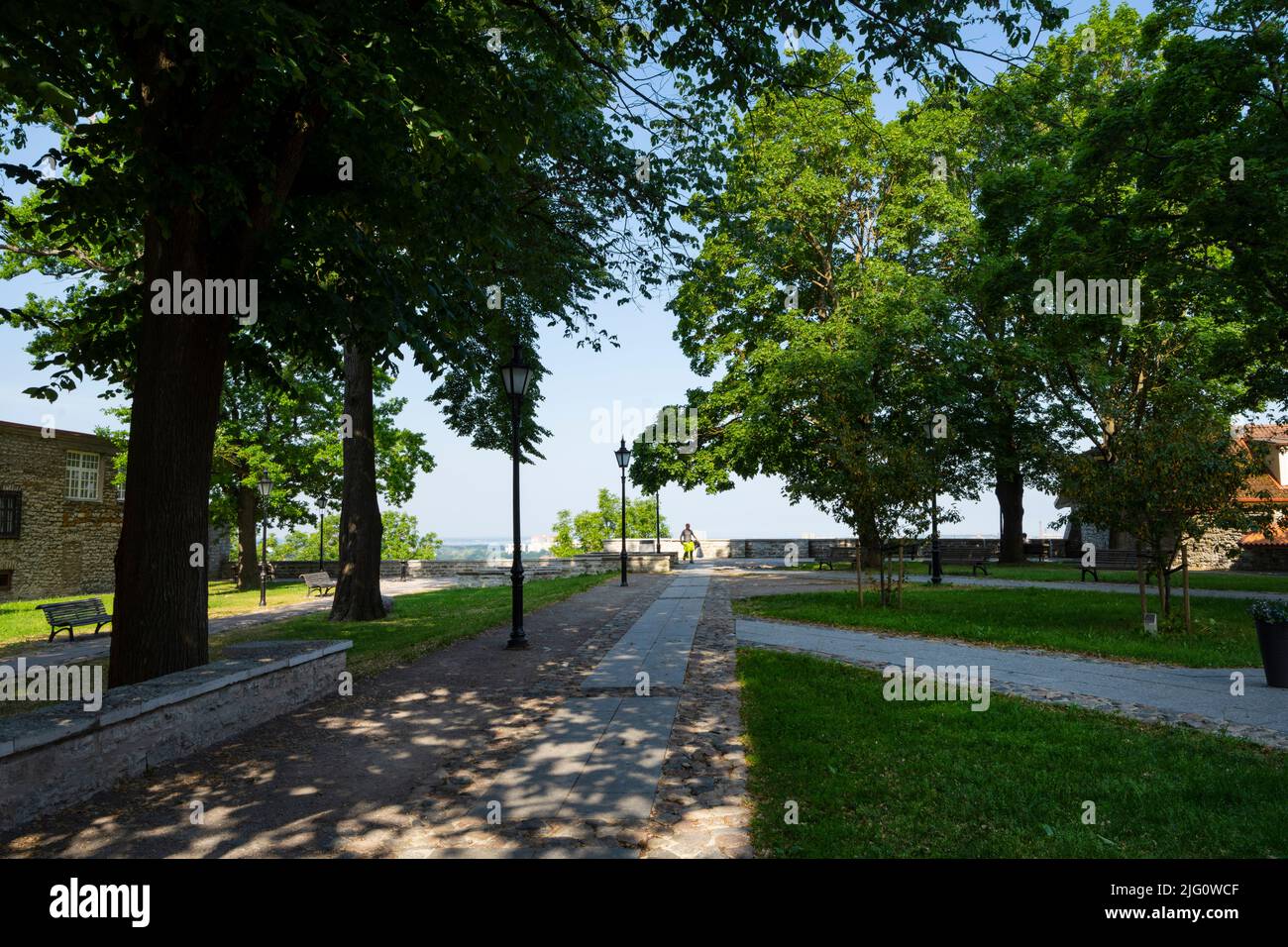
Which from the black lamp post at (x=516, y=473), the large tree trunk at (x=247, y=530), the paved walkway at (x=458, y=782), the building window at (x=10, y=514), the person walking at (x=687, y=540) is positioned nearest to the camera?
the paved walkway at (x=458, y=782)

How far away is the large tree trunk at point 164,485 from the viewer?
21.4 ft

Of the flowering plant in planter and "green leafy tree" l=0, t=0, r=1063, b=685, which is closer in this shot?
"green leafy tree" l=0, t=0, r=1063, b=685

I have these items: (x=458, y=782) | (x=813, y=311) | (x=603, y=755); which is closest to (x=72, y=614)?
(x=458, y=782)

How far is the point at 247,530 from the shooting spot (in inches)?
1225

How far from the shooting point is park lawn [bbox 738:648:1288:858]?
3953 millimetres

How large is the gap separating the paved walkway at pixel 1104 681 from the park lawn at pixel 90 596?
43.8 ft

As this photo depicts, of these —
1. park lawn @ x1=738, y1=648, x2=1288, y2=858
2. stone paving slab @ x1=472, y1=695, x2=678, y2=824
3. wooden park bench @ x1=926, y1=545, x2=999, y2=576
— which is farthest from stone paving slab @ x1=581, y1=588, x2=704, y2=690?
wooden park bench @ x1=926, y1=545, x2=999, y2=576

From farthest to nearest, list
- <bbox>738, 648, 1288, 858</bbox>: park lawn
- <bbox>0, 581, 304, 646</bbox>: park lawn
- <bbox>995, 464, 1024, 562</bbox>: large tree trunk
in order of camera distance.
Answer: <bbox>995, 464, 1024, 562</bbox>: large tree trunk
<bbox>0, 581, 304, 646</bbox>: park lawn
<bbox>738, 648, 1288, 858</bbox>: park lawn

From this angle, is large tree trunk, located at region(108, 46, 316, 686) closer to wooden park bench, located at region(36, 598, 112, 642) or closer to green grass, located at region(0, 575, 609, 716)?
green grass, located at region(0, 575, 609, 716)

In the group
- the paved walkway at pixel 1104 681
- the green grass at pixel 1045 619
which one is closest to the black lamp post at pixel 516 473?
the paved walkway at pixel 1104 681

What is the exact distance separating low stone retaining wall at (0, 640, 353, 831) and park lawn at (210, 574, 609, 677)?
2.93 feet

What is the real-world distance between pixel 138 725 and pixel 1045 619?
13796mm

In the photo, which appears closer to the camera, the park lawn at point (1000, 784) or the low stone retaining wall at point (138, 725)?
the park lawn at point (1000, 784)

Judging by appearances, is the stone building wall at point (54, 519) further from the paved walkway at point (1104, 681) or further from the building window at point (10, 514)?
the paved walkway at point (1104, 681)
